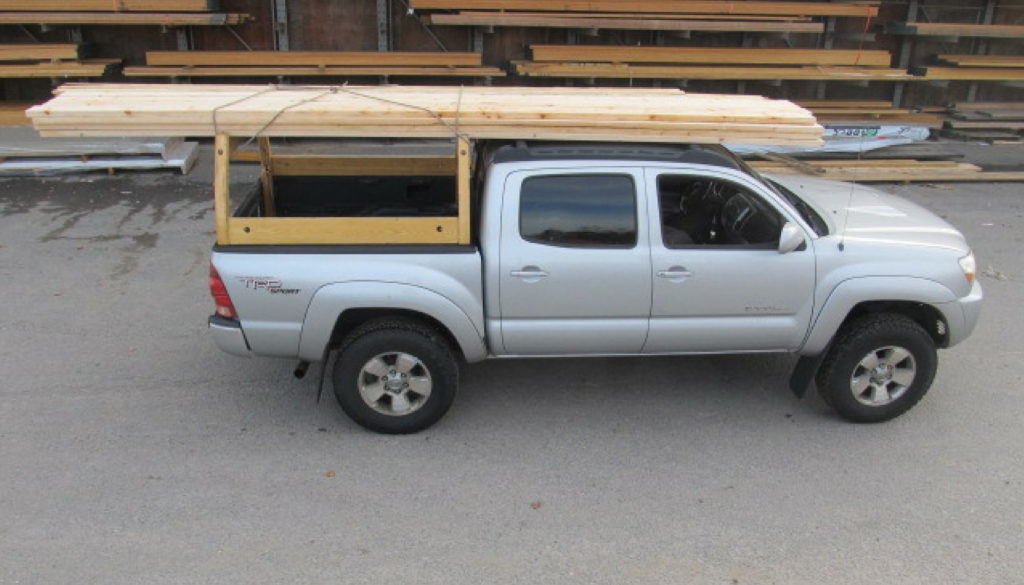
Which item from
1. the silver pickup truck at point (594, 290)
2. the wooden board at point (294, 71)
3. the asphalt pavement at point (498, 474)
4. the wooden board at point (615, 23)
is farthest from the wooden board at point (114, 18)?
the silver pickup truck at point (594, 290)

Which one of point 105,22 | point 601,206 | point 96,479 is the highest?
point 105,22

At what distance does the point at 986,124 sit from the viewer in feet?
43.5

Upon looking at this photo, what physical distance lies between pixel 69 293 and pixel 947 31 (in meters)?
13.2

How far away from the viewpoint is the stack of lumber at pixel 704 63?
39.6 feet

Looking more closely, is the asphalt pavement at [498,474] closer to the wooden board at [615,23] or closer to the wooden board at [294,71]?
the wooden board at [294,71]

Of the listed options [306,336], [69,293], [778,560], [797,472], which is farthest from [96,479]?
[797,472]

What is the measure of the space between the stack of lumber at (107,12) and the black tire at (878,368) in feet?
32.8

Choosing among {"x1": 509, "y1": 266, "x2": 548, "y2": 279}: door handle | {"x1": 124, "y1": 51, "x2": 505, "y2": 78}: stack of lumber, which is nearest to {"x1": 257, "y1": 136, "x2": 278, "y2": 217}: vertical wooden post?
{"x1": 509, "y1": 266, "x2": 548, "y2": 279}: door handle

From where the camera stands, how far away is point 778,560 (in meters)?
3.74

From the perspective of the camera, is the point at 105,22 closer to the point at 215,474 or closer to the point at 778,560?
the point at 215,474

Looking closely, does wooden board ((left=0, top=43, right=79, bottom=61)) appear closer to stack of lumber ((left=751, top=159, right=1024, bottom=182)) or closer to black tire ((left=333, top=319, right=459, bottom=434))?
black tire ((left=333, top=319, right=459, bottom=434))

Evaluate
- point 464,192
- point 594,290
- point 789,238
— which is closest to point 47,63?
point 464,192

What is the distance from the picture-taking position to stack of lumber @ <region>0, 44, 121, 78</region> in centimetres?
1099

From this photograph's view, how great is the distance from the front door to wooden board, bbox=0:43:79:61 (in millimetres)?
9990
